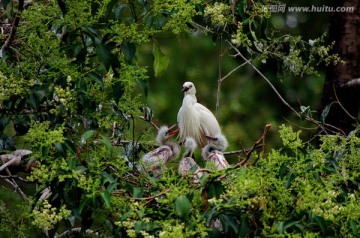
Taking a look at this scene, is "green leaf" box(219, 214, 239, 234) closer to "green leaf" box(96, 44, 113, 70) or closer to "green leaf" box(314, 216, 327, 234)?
"green leaf" box(314, 216, 327, 234)

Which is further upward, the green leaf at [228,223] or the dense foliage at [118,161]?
the dense foliage at [118,161]

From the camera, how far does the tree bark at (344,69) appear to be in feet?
15.4

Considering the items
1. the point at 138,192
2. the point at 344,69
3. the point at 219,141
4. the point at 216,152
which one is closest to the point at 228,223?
the point at 138,192

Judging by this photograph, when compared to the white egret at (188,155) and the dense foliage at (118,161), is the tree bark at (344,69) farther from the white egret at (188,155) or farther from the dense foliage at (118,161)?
the dense foliage at (118,161)

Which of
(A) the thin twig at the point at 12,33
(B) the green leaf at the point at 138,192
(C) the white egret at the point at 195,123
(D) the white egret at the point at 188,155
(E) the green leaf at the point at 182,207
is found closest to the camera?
(E) the green leaf at the point at 182,207

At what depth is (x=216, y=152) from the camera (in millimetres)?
4438

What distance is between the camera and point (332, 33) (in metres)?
4.85

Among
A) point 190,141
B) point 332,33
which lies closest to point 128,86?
point 190,141

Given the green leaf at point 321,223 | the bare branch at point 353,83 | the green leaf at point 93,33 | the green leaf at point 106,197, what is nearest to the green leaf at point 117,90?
the green leaf at point 93,33

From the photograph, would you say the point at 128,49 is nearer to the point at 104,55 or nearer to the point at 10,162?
the point at 104,55

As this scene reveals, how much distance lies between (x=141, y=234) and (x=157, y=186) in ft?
0.87

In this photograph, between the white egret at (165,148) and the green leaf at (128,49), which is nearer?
the green leaf at (128,49)

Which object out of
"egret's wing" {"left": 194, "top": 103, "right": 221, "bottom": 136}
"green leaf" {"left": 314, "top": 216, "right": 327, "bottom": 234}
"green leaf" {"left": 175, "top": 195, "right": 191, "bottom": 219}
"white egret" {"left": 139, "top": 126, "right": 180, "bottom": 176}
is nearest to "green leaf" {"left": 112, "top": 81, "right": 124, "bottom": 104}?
"green leaf" {"left": 175, "top": 195, "right": 191, "bottom": 219}

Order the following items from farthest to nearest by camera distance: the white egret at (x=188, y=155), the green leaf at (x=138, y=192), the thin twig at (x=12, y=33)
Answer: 1. the white egret at (x=188, y=155)
2. the thin twig at (x=12, y=33)
3. the green leaf at (x=138, y=192)
